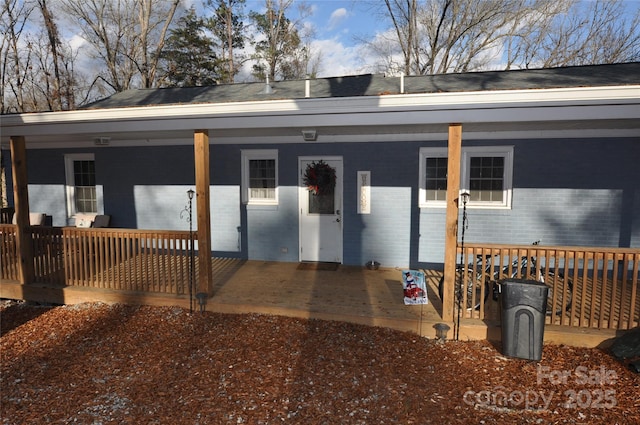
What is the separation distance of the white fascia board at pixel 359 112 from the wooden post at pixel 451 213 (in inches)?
8.7

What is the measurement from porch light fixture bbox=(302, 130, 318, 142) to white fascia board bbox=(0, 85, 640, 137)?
1.29 metres

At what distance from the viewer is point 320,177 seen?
6141 mm

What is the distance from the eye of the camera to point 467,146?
574cm

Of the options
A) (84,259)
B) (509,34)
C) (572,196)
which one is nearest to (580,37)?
(509,34)

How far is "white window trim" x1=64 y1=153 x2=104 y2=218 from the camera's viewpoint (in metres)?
7.38

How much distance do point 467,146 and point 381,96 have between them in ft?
8.44

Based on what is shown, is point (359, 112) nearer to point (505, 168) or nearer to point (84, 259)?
point (505, 168)

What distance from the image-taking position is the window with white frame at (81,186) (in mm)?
7547

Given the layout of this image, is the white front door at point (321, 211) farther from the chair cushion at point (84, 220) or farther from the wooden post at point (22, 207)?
the chair cushion at point (84, 220)

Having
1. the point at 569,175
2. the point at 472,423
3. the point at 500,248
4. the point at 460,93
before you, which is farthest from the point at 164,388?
the point at 569,175

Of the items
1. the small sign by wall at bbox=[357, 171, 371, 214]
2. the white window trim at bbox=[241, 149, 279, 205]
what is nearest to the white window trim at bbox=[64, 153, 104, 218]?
the white window trim at bbox=[241, 149, 279, 205]

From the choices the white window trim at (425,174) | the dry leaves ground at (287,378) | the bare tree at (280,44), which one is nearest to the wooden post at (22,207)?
the dry leaves ground at (287,378)

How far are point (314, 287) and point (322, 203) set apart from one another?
5.87 feet

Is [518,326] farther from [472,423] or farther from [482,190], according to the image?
[482,190]
